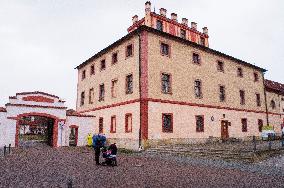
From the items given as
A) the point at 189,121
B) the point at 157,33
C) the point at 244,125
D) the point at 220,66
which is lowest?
the point at 244,125

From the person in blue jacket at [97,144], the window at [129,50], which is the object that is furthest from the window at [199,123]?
the person in blue jacket at [97,144]

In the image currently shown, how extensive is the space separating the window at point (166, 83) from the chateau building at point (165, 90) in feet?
0.29

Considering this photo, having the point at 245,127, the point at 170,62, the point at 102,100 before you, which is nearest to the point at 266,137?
the point at 245,127

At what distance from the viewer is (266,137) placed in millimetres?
26109

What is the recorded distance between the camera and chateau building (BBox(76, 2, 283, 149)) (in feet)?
70.6

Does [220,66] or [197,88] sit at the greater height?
[220,66]

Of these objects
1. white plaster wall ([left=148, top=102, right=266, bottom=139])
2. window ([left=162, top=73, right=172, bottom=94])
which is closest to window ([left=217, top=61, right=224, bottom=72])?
white plaster wall ([left=148, top=102, right=266, bottom=139])

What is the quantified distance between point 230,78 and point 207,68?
421 cm

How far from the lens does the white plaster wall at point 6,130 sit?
80.9ft

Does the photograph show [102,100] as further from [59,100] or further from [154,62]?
[154,62]

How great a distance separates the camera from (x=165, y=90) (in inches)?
888

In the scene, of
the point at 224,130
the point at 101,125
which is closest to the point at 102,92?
the point at 101,125

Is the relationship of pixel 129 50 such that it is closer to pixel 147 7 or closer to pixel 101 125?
pixel 147 7

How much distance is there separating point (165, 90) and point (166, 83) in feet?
2.25
